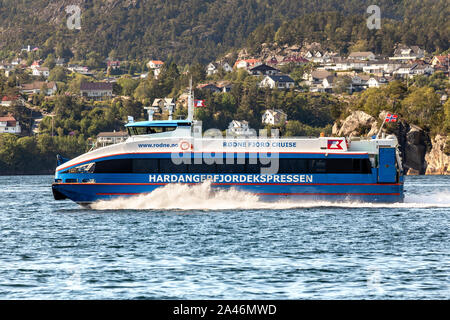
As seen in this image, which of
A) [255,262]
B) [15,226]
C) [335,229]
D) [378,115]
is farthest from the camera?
[378,115]

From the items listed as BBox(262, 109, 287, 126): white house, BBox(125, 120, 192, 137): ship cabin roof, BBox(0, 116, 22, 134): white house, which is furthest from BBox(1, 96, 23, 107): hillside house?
BBox(125, 120, 192, 137): ship cabin roof

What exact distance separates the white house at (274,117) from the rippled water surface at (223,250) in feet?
428

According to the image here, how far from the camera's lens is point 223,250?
25094 millimetres

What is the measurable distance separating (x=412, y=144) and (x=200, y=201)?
84454 mm

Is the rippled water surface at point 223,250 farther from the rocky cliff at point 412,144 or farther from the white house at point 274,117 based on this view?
the white house at point 274,117

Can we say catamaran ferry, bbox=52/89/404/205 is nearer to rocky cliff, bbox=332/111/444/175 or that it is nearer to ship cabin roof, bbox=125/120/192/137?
ship cabin roof, bbox=125/120/192/137

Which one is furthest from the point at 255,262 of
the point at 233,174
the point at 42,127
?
the point at 42,127

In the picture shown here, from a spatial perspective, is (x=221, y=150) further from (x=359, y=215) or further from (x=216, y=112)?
(x=216, y=112)

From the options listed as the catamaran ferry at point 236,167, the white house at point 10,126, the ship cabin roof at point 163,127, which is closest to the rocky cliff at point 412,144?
the white house at point 10,126

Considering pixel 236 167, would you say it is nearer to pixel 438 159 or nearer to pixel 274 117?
pixel 438 159

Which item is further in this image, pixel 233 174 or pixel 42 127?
pixel 42 127

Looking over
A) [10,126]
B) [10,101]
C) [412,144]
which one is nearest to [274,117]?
[10,126]
